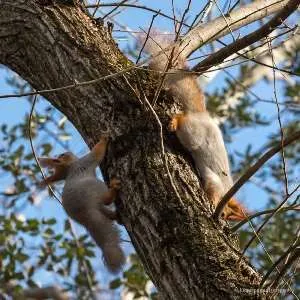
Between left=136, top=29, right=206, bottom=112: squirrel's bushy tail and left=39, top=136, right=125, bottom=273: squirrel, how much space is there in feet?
1.60

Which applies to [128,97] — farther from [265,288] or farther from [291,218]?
[291,218]

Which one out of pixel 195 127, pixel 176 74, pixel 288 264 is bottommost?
pixel 288 264

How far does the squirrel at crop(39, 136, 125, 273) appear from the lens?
11.0ft

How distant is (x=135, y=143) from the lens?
9.91 feet

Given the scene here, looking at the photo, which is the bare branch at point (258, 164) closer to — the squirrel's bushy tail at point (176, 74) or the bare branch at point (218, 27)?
the squirrel's bushy tail at point (176, 74)

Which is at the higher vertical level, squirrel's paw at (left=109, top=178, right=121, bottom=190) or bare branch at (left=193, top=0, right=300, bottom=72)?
bare branch at (left=193, top=0, right=300, bottom=72)

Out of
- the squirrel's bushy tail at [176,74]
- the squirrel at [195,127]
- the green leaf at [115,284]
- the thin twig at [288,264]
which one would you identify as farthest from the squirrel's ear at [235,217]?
the green leaf at [115,284]

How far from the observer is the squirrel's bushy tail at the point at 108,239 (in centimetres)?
337

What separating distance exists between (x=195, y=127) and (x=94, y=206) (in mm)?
612

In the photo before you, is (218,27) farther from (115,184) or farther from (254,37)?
(115,184)

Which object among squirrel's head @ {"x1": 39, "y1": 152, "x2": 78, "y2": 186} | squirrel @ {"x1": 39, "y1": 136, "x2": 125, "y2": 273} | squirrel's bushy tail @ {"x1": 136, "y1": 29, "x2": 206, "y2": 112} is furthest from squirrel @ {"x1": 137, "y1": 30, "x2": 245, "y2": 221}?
squirrel's head @ {"x1": 39, "y1": 152, "x2": 78, "y2": 186}

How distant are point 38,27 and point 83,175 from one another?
0.81m

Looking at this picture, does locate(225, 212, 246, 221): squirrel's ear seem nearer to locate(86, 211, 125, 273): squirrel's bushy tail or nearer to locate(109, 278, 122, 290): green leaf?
locate(86, 211, 125, 273): squirrel's bushy tail

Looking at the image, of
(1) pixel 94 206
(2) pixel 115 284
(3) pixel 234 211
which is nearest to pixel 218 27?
(3) pixel 234 211
